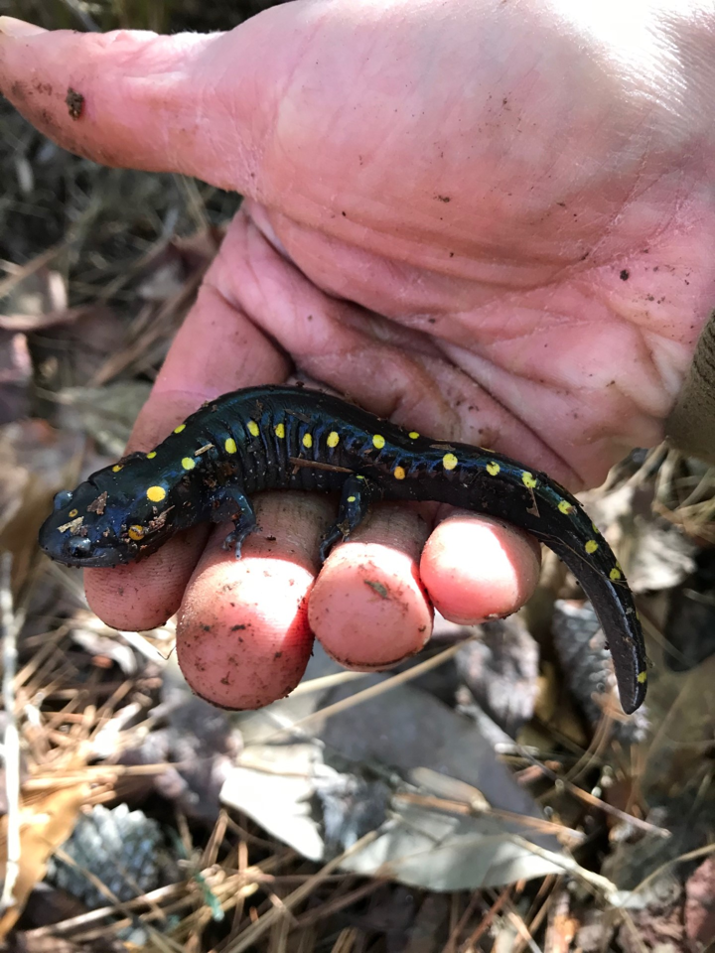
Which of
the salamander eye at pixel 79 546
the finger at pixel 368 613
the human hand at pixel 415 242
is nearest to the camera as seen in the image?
the finger at pixel 368 613

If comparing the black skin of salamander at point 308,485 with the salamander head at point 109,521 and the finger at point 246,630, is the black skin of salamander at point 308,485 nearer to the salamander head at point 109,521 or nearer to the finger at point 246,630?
the salamander head at point 109,521

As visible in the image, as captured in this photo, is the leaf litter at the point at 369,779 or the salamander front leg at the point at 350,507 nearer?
the salamander front leg at the point at 350,507

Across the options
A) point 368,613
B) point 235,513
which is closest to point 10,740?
point 235,513

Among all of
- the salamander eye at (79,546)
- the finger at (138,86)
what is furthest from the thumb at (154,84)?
the salamander eye at (79,546)

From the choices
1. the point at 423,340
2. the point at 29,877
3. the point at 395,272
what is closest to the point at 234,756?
the point at 29,877

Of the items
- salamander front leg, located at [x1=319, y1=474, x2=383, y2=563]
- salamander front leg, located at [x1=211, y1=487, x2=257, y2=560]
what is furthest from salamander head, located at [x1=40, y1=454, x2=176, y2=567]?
salamander front leg, located at [x1=319, y1=474, x2=383, y2=563]

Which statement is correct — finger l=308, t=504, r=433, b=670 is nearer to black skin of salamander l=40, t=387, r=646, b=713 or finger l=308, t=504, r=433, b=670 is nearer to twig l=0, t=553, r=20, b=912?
black skin of salamander l=40, t=387, r=646, b=713
